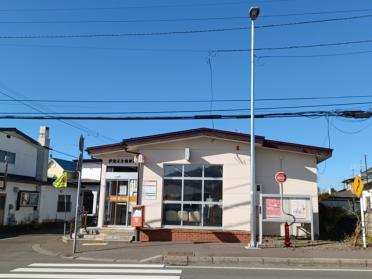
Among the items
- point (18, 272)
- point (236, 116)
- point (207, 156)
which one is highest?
point (236, 116)

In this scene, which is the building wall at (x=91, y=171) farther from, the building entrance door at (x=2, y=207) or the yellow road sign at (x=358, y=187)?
the yellow road sign at (x=358, y=187)

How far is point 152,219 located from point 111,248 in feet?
13.3

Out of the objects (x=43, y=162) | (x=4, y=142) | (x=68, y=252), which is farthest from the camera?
(x=43, y=162)

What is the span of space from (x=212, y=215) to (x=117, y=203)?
503 centimetres

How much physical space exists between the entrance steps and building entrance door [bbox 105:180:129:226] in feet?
3.29

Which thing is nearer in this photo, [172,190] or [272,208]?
[272,208]

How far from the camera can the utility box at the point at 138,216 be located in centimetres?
2075

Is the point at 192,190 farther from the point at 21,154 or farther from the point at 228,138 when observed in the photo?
the point at 21,154

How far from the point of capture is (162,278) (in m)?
11.4

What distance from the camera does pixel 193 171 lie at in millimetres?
21766

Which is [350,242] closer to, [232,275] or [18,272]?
[232,275]

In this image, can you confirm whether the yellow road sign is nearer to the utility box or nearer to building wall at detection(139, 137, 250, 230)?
building wall at detection(139, 137, 250, 230)

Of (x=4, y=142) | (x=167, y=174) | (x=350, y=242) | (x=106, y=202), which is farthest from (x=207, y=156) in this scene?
(x=4, y=142)

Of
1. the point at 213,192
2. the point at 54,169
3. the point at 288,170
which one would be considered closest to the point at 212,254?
the point at 213,192
